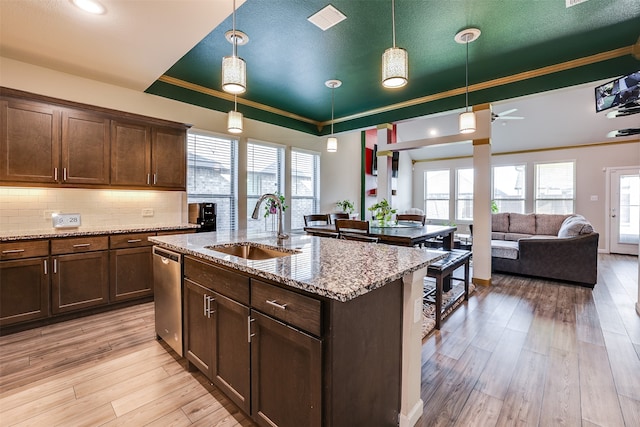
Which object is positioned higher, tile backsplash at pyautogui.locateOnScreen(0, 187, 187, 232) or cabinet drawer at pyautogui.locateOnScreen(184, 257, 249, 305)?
tile backsplash at pyautogui.locateOnScreen(0, 187, 187, 232)

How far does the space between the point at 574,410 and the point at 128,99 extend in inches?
199

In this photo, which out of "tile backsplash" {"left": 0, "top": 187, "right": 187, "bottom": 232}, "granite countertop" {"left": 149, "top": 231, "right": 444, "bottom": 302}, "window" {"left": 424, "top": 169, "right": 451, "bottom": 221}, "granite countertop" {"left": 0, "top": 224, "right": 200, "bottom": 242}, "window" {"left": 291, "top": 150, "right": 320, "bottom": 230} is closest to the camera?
"granite countertop" {"left": 149, "top": 231, "right": 444, "bottom": 302}

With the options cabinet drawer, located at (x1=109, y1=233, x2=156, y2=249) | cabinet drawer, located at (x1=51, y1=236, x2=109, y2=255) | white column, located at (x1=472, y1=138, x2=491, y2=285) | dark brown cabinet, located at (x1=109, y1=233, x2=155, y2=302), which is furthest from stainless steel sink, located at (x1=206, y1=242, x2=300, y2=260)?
white column, located at (x1=472, y1=138, x2=491, y2=285)

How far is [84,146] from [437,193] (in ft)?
30.3

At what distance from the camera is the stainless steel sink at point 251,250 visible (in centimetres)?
211

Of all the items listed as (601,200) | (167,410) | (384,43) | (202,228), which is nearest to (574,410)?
(167,410)

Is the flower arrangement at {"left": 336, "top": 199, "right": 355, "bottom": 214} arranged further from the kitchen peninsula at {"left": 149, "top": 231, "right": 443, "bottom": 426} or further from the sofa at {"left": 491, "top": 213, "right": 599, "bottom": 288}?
the kitchen peninsula at {"left": 149, "top": 231, "right": 443, "bottom": 426}

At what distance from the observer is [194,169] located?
4.16 metres

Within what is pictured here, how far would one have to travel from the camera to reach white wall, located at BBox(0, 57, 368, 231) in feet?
9.82

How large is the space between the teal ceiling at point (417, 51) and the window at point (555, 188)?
5.05 metres

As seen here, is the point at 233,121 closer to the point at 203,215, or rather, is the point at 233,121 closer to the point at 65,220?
the point at 203,215

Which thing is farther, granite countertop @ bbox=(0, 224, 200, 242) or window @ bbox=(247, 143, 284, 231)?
window @ bbox=(247, 143, 284, 231)

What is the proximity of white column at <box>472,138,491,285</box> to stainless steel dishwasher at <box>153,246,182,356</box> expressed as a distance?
403cm

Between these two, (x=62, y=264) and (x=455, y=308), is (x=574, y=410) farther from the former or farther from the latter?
(x=62, y=264)
